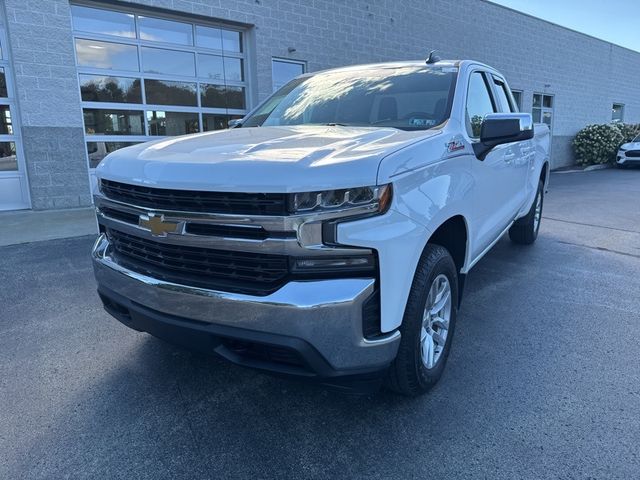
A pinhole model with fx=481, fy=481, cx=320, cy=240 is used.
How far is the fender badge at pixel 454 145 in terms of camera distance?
2759 millimetres

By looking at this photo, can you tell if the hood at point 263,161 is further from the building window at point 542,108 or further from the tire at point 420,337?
the building window at point 542,108

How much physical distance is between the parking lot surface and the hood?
4.11 feet

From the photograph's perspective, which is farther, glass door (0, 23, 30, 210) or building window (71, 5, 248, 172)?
building window (71, 5, 248, 172)

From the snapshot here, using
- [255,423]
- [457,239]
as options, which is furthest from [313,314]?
[457,239]

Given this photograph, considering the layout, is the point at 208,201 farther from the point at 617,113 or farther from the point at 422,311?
the point at 617,113

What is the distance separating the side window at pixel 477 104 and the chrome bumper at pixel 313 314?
176cm

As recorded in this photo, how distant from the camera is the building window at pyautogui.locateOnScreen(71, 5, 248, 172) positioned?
8992 millimetres

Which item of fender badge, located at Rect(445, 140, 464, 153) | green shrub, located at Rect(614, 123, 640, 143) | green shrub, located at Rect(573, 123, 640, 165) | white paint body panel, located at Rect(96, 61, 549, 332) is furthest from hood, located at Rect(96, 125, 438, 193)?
green shrub, located at Rect(614, 123, 640, 143)

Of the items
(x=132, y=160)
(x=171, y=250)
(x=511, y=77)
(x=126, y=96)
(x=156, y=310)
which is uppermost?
(x=511, y=77)

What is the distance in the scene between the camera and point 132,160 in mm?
2557

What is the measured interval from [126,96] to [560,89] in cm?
1740

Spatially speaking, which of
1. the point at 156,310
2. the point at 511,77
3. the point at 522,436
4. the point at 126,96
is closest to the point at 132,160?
the point at 156,310

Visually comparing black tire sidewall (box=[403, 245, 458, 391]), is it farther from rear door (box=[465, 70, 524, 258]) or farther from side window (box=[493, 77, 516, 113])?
side window (box=[493, 77, 516, 113])

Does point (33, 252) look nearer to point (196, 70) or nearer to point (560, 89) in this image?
point (196, 70)
